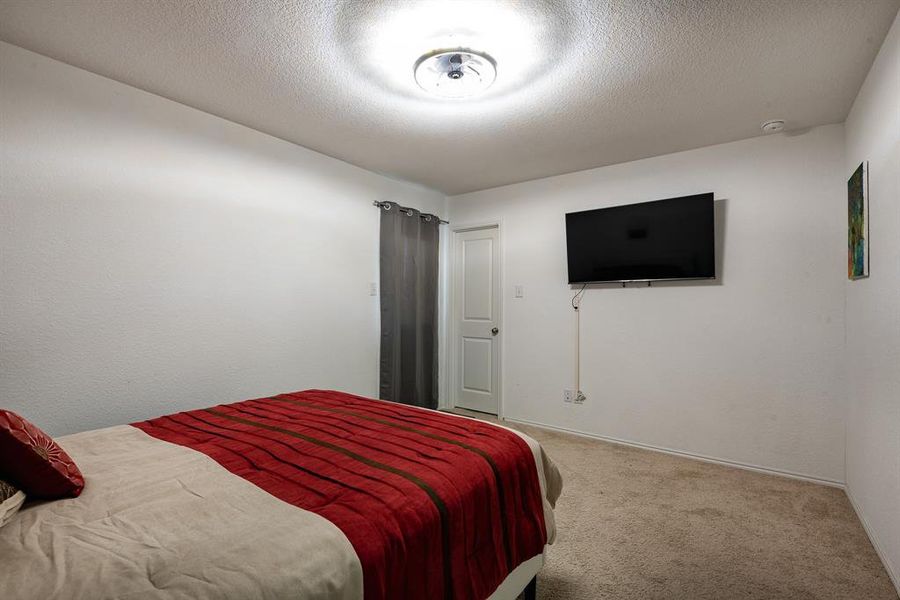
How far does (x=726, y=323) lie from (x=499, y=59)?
259 cm

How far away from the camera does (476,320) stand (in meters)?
4.75

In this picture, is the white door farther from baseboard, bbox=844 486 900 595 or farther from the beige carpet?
baseboard, bbox=844 486 900 595

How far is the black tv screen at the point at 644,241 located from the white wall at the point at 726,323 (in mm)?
152

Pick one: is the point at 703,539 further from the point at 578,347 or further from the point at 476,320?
the point at 476,320

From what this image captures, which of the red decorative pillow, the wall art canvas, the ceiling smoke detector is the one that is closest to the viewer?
the red decorative pillow

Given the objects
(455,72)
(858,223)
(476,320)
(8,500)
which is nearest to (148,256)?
(8,500)

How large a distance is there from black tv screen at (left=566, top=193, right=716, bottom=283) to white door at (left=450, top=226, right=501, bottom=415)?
100 cm

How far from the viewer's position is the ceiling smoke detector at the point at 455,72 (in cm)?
212

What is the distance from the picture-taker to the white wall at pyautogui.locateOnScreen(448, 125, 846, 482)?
2936 millimetres

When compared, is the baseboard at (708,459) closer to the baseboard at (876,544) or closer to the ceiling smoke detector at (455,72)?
the baseboard at (876,544)

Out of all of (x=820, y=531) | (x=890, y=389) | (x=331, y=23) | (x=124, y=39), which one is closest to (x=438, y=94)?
(x=331, y=23)

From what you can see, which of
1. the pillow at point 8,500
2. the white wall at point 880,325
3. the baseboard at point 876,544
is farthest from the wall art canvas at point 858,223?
the pillow at point 8,500

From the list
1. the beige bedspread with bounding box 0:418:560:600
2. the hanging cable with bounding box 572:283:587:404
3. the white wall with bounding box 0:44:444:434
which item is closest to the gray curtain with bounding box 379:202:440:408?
the white wall with bounding box 0:44:444:434

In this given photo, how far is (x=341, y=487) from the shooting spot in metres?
1.31
